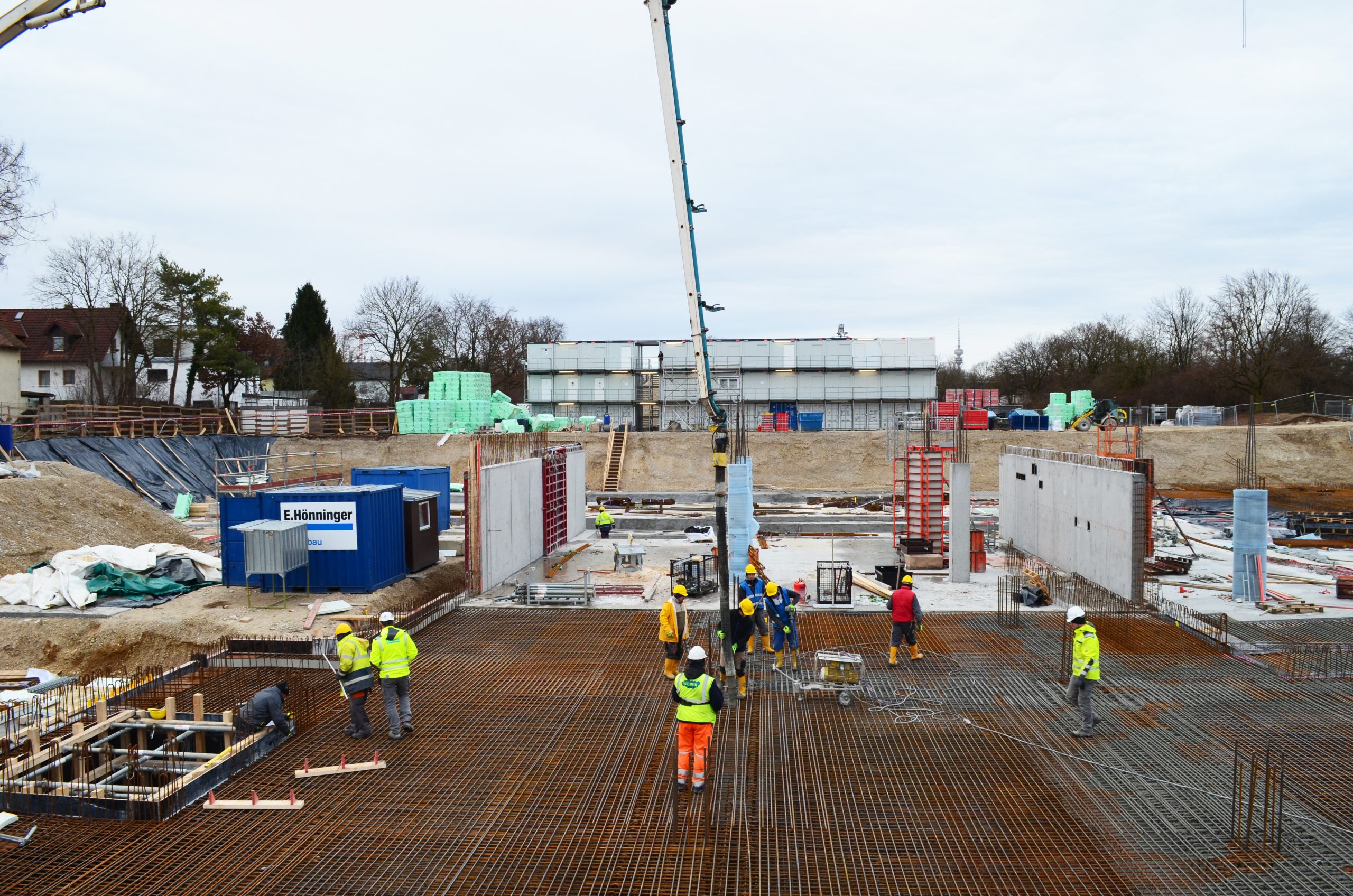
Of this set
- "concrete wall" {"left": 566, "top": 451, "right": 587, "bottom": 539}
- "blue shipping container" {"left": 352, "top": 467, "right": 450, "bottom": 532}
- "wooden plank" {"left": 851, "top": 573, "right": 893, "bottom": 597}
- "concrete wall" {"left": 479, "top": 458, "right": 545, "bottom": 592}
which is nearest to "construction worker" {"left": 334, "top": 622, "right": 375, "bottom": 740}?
"concrete wall" {"left": 479, "top": 458, "right": 545, "bottom": 592}

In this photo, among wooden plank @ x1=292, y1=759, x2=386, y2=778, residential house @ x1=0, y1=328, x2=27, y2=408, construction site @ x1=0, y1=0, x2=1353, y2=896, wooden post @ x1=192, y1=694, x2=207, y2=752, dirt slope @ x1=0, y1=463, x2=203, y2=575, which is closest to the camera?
construction site @ x1=0, y1=0, x2=1353, y2=896

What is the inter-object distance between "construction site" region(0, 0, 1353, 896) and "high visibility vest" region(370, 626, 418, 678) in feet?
0.16

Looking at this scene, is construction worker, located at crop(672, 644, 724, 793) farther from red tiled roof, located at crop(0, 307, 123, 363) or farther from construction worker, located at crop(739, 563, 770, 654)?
red tiled roof, located at crop(0, 307, 123, 363)

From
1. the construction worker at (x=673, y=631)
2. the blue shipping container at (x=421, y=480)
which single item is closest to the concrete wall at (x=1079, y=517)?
the construction worker at (x=673, y=631)

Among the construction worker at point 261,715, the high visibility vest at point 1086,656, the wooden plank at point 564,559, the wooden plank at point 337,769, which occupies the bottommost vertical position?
the wooden plank at point 564,559

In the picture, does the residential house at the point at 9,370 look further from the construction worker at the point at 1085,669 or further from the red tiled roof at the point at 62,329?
the construction worker at the point at 1085,669

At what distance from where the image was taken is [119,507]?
2211cm

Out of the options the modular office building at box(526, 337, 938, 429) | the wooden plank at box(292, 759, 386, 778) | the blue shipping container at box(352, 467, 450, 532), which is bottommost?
the wooden plank at box(292, 759, 386, 778)

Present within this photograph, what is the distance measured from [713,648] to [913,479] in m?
9.83

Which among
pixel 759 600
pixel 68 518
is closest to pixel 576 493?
pixel 68 518

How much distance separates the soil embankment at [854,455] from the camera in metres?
38.4

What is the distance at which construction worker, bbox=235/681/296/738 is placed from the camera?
9.38m

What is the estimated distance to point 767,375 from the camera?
51.7 meters

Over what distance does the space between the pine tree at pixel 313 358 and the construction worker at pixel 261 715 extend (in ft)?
172
